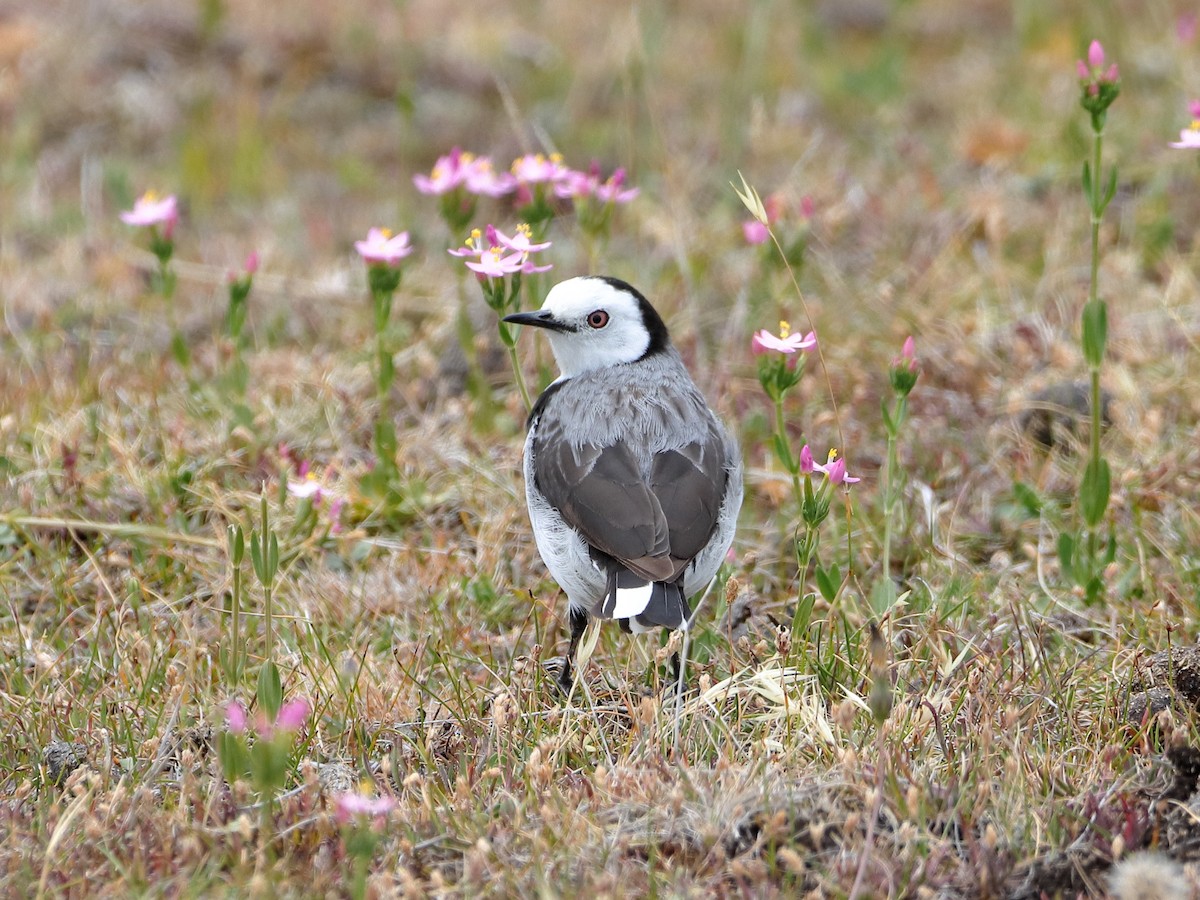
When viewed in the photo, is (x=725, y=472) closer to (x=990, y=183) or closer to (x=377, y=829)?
(x=377, y=829)

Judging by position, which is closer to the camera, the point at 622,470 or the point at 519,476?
the point at 622,470

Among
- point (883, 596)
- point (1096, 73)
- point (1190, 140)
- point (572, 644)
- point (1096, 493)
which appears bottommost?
point (572, 644)

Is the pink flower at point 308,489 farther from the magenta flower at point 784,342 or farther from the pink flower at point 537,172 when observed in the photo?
the magenta flower at point 784,342

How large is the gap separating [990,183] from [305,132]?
4464mm

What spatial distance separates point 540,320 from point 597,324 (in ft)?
0.93

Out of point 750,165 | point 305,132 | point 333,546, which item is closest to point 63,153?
point 305,132

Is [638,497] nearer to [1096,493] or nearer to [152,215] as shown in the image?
[1096,493]

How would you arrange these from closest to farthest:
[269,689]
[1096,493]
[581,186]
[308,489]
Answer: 1. [269,689]
2. [1096,493]
3. [308,489]
4. [581,186]

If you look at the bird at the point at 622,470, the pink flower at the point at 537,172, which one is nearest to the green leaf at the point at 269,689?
the bird at the point at 622,470

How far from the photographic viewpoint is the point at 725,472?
484 centimetres

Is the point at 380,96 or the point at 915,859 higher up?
the point at 915,859

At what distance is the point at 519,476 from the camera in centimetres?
589

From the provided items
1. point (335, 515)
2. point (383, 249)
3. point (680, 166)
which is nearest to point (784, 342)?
point (383, 249)

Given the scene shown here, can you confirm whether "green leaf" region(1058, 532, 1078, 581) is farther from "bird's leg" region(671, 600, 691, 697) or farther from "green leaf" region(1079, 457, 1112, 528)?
"bird's leg" region(671, 600, 691, 697)
